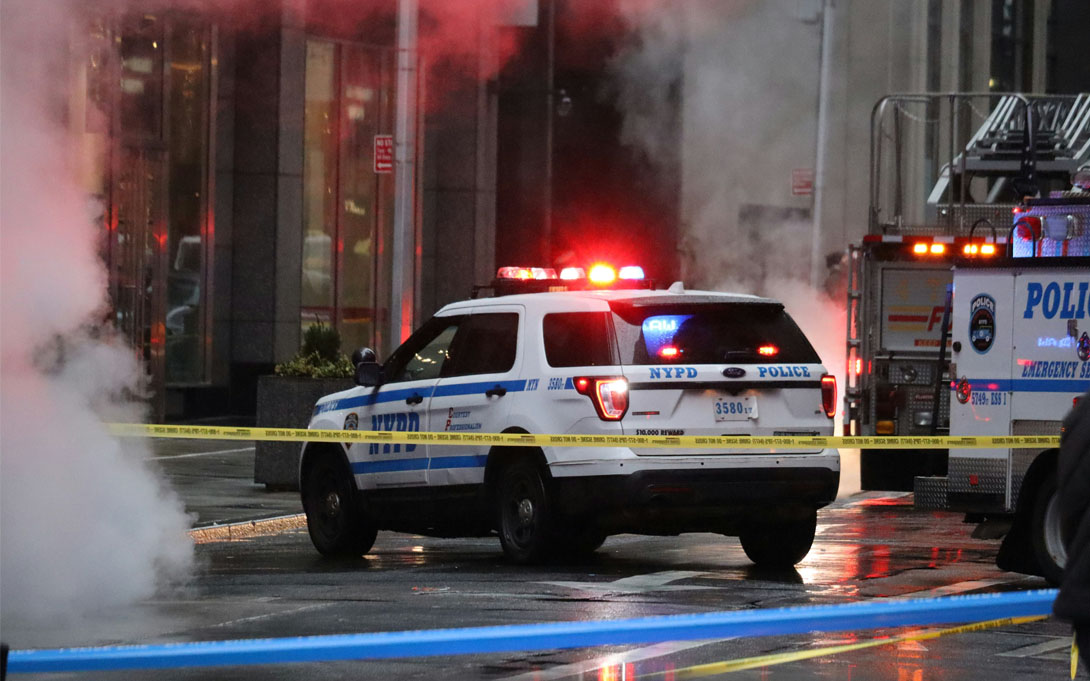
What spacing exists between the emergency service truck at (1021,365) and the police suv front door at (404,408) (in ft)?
10.0

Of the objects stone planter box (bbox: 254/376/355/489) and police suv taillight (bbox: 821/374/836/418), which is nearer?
police suv taillight (bbox: 821/374/836/418)

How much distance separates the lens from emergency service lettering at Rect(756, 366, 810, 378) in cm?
1062

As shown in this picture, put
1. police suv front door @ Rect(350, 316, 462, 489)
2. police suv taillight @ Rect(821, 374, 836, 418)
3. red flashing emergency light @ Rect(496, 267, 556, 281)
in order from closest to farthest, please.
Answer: police suv taillight @ Rect(821, 374, 836, 418) < police suv front door @ Rect(350, 316, 462, 489) < red flashing emergency light @ Rect(496, 267, 556, 281)

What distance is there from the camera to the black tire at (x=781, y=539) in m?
10.8

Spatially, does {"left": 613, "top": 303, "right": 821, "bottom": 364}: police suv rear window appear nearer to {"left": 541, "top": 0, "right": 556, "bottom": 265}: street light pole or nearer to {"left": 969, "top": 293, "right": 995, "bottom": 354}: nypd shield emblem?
{"left": 969, "top": 293, "right": 995, "bottom": 354}: nypd shield emblem

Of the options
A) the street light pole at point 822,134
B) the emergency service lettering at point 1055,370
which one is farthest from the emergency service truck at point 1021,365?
the street light pole at point 822,134

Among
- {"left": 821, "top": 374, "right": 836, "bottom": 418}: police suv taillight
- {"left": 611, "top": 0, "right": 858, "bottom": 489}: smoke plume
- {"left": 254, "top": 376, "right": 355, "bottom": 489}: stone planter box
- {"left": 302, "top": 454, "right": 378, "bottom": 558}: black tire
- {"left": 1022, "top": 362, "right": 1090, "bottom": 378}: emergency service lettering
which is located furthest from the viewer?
{"left": 611, "top": 0, "right": 858, "bottom": 489}: smoke plume

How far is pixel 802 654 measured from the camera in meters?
7.75

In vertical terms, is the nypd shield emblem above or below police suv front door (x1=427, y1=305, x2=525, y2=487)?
above

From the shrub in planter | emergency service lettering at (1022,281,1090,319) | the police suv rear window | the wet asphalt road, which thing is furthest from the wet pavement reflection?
the shrub in planter

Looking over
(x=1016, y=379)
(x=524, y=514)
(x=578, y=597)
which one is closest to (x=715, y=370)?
(x=524, y=514)

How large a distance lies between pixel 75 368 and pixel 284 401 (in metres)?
7.55

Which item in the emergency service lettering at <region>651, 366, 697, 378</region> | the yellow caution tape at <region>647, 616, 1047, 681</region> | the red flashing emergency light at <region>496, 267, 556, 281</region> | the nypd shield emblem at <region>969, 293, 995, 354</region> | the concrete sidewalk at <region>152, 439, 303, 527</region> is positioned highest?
the red flashing emergency light at <region>496, 267, 556, 281</region>

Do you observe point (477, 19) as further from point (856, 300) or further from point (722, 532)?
point (722, 532)
